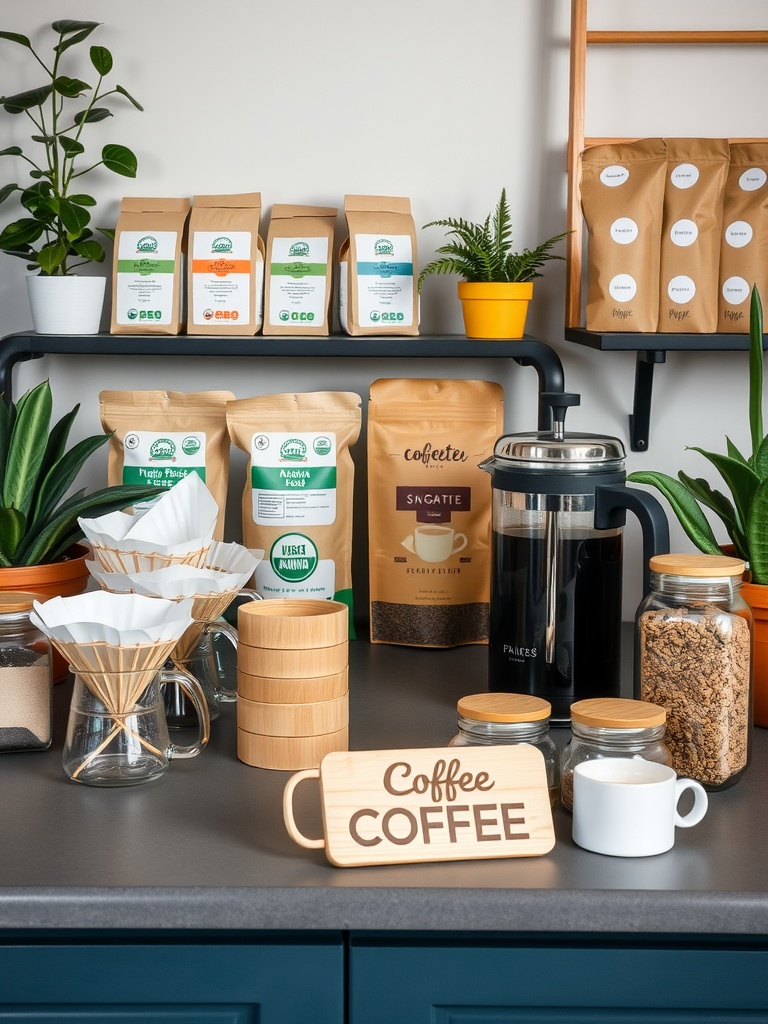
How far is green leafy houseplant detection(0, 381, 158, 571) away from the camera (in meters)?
1.26

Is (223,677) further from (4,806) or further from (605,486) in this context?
(605,486)

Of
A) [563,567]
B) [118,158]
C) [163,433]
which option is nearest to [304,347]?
[163,433]

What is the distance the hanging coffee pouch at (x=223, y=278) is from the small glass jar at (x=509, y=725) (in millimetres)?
675

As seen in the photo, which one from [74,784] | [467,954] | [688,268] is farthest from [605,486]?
[74,784]

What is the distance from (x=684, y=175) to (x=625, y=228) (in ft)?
0.34

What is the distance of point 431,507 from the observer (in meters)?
1.46

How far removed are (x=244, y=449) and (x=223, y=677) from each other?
32 centimetres

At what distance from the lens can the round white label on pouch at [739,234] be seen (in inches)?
53.7

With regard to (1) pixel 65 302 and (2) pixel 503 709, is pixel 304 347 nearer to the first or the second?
(1) pixel 65 302

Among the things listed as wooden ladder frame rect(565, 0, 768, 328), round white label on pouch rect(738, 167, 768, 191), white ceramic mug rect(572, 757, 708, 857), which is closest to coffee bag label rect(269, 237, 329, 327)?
wooden ladder frame rect(565, 0, 768, 328)

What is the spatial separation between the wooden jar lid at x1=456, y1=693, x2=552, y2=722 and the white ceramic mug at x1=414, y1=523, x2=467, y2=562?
0.48 m

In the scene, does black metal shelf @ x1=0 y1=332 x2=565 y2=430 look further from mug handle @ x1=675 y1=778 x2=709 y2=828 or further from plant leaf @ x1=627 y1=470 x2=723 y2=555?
mug handle @ x1=675 y1=778 x2=709 y2=828

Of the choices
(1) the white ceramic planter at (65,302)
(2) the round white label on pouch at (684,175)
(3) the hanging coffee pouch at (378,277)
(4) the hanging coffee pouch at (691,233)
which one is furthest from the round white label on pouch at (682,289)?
(1) the white ceramic planter at (65,302)

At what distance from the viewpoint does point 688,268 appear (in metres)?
1.35
